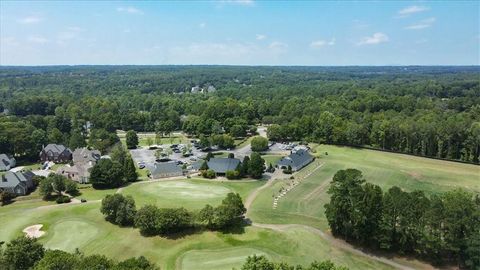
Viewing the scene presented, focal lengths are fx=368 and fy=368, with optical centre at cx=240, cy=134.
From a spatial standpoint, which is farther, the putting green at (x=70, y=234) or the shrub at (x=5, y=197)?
the shrub at (x=5, y=197)

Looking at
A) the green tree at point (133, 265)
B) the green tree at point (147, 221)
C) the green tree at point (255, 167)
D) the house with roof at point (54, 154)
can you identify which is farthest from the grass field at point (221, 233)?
the house with roof at point (54, 154)

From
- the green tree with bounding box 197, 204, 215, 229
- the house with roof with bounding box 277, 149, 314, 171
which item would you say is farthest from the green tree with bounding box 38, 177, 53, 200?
the house with roof with bounding box 277, 149, 314, 171

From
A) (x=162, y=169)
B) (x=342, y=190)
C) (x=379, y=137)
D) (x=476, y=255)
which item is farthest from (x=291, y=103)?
(x=476, y=255)

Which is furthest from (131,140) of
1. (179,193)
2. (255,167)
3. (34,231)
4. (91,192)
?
(34,231)

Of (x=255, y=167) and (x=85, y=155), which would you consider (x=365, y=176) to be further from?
(x=85, y=155)

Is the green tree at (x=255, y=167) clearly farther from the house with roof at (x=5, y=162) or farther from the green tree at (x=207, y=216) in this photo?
the house with roof at (x=5, y=162)

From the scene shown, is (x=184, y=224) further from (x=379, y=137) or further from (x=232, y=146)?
(x=379, y=137)

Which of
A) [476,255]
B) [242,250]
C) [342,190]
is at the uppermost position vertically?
[342,190]
